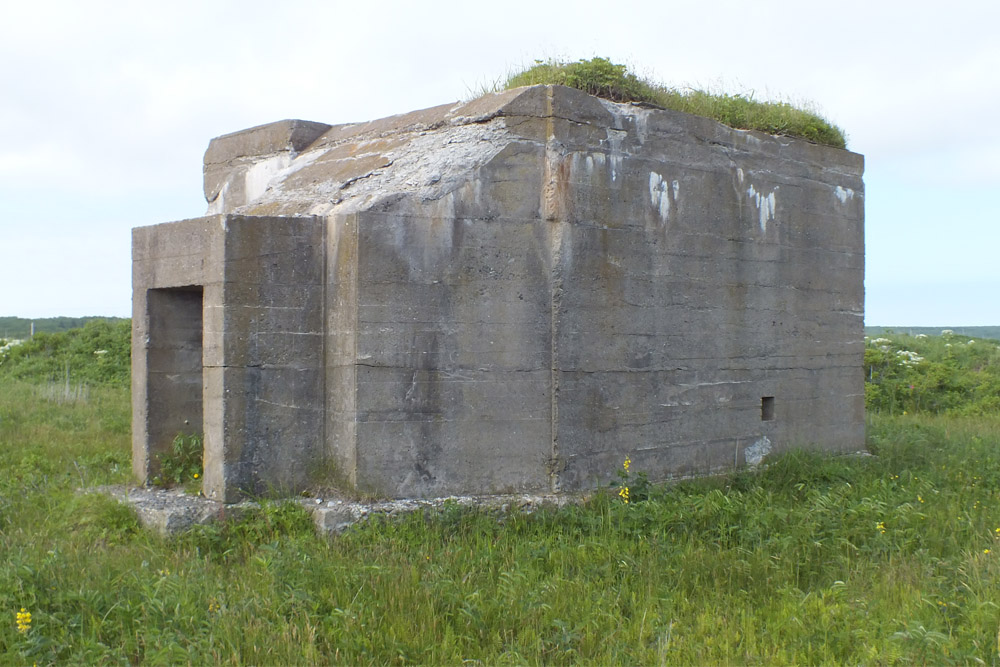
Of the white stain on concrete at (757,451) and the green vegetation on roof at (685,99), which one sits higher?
the green vegetation on roof at (685,99)

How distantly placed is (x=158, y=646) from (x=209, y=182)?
511cm

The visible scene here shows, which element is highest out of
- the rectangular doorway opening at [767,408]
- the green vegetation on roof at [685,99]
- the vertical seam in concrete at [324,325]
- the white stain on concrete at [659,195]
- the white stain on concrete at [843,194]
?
the green vegetation on roof at [685,99]

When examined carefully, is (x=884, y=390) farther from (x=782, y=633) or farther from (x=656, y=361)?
(x=782, y=633)

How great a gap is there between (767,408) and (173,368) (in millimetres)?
4357

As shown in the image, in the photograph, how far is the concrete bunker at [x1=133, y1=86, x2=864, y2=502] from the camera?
5.43 metres

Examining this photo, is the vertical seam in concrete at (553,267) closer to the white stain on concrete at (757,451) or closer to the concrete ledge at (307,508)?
the concrete ledge at (307,508)

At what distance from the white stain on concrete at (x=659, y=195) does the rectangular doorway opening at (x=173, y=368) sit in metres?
3.05

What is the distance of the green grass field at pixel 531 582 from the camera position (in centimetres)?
375

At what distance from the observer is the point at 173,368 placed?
19.8ft

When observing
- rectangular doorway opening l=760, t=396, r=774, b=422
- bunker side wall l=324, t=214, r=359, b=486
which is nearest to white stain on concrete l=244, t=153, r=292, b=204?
bunker side wall l=324, t=214, r=359, b=486

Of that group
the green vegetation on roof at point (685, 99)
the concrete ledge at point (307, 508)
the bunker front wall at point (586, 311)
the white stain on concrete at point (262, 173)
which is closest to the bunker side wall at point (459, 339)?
the bunker front wall at point (586, 311)

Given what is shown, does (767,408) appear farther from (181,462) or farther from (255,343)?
(181,462)

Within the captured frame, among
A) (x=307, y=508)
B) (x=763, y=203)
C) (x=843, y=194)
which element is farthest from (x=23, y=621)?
(x=843, y=194)

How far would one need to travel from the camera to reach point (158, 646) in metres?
3.61
